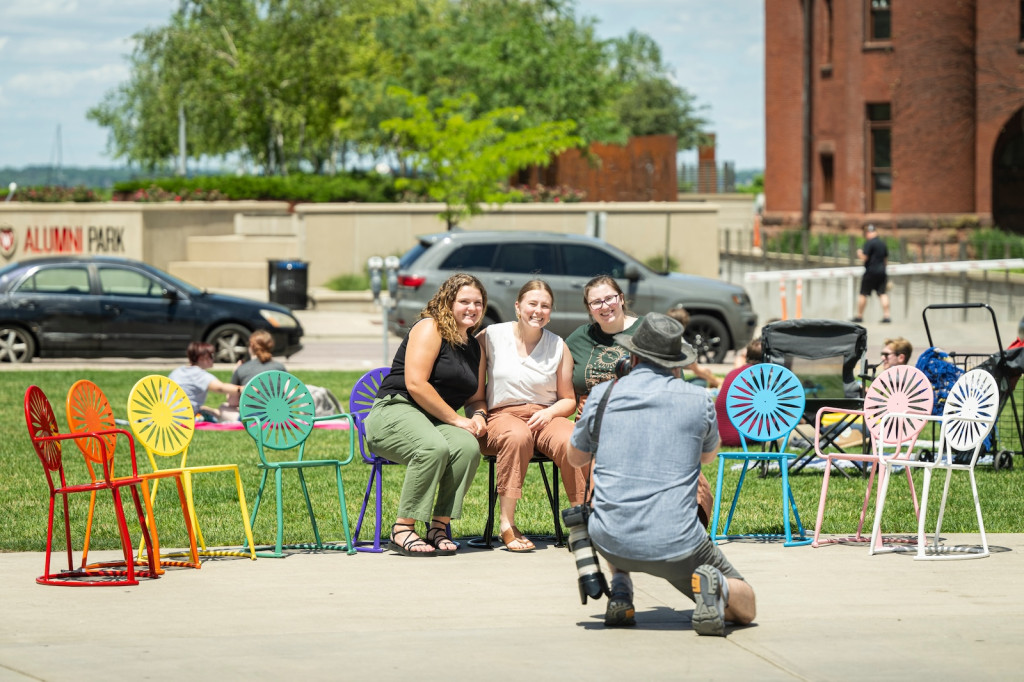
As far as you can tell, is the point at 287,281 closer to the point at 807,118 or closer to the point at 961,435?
the point at 807,118

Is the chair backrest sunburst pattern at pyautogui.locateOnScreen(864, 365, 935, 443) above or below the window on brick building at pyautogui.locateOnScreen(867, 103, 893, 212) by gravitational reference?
below

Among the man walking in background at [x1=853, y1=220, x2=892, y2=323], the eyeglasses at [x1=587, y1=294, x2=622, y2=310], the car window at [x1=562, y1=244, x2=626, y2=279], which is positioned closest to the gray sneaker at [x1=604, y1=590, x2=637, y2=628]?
the eyeglasses at [x1=587, y1=294, x2=622, y2=310]

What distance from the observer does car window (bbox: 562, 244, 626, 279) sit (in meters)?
21.0

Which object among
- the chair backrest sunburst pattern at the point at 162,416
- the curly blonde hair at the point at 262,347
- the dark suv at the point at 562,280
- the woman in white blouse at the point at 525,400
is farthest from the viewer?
the dark suv at the point at 562,280

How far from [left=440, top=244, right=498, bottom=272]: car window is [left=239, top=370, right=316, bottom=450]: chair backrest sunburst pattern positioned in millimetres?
12576

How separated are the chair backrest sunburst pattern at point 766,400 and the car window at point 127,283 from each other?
41.8ft

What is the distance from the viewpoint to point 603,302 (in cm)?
812

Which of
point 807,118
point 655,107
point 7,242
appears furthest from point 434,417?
point 655,107

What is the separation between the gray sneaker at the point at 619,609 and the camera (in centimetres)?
617

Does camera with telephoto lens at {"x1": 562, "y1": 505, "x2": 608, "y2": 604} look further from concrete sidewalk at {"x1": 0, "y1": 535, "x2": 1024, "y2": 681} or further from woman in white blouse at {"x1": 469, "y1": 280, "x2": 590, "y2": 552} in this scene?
woman in white blouse at {"x1": 469, "y1": 280, "x2": 590, "y2": 552}

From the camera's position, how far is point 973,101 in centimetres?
3562

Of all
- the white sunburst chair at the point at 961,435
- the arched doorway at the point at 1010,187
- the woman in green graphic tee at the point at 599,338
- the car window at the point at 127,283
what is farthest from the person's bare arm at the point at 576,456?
the arched doorway at the point at 1010,187

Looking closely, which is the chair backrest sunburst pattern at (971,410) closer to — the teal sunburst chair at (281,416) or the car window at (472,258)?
the teal sunburst chair at (281,416)

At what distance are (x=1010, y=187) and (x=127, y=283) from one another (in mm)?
26156
